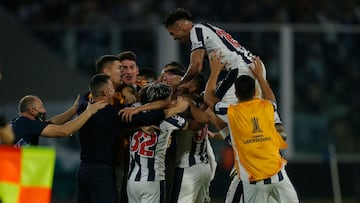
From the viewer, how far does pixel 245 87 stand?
11.1m

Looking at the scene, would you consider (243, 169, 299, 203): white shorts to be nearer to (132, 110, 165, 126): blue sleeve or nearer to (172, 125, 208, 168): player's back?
(132, 110, 165, 126): blue sleeve

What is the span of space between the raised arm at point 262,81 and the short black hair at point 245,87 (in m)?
0.53

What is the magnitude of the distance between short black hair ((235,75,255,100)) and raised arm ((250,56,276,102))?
53cm

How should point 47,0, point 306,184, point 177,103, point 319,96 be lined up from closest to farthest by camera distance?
point 177,103, point 306,184, point 319,96, point 47,0

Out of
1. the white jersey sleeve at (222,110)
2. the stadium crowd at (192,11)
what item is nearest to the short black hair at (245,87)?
the white jersey sleeve at (222,110)

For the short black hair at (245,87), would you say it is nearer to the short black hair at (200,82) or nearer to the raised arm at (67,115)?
the short black hair at (200,82)

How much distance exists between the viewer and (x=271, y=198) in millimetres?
11375

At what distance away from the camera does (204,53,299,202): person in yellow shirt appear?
1112 cm

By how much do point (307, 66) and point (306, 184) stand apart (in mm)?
2516

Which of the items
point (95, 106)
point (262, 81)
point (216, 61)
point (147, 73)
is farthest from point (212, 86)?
point (147, 73)

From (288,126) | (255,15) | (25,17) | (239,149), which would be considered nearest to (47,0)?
(25,17)

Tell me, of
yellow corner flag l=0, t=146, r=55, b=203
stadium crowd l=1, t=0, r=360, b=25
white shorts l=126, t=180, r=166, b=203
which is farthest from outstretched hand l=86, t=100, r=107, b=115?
stadium crowd l=1, t=0, r=360, b=25

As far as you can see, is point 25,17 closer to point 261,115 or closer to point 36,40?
point 36,40

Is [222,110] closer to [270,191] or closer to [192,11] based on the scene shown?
[270,191]
